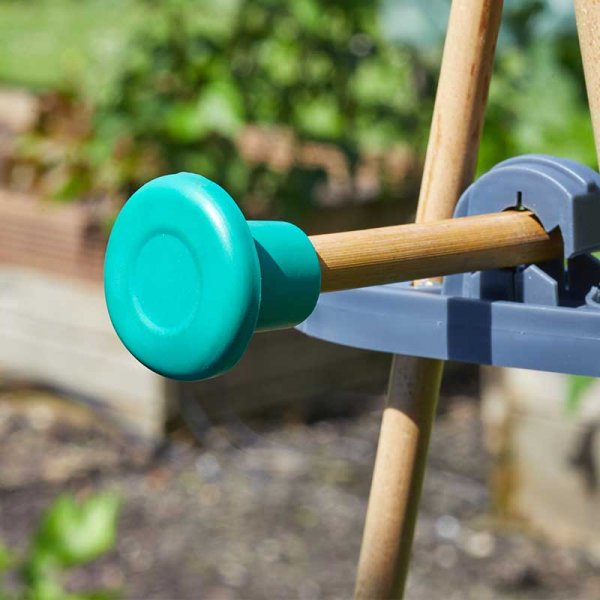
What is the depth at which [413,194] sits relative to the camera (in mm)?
2803

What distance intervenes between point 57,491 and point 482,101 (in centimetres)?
180

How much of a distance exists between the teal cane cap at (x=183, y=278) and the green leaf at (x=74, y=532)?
67 cm

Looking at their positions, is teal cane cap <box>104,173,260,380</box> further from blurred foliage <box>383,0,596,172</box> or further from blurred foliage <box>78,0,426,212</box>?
blurred foliage <box>78,0,426,212</box>

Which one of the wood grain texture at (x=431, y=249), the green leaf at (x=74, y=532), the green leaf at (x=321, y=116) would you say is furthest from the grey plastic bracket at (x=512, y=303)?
the green leaf at (x=321, y=116)

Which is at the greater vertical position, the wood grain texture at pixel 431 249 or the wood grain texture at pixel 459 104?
the wood grain texture at pixel 459 104

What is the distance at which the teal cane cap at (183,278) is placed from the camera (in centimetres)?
54

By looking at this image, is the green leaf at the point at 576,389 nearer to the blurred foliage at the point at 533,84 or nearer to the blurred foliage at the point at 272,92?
the blurred foliage at the point at 533,84

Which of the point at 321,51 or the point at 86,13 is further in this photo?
the point at 86,13

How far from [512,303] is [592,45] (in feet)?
0.50

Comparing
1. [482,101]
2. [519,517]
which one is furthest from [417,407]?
[519,517]

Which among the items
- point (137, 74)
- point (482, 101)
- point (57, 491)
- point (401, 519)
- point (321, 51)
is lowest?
point (401, 519)

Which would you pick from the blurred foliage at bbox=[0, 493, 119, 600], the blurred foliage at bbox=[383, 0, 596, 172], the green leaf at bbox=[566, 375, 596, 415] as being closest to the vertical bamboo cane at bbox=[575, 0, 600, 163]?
the blurred foliage at bbox=[0, 493, 119, 600]

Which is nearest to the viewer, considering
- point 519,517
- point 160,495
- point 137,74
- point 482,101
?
point 482,101

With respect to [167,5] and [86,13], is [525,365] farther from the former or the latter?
[86,13]
